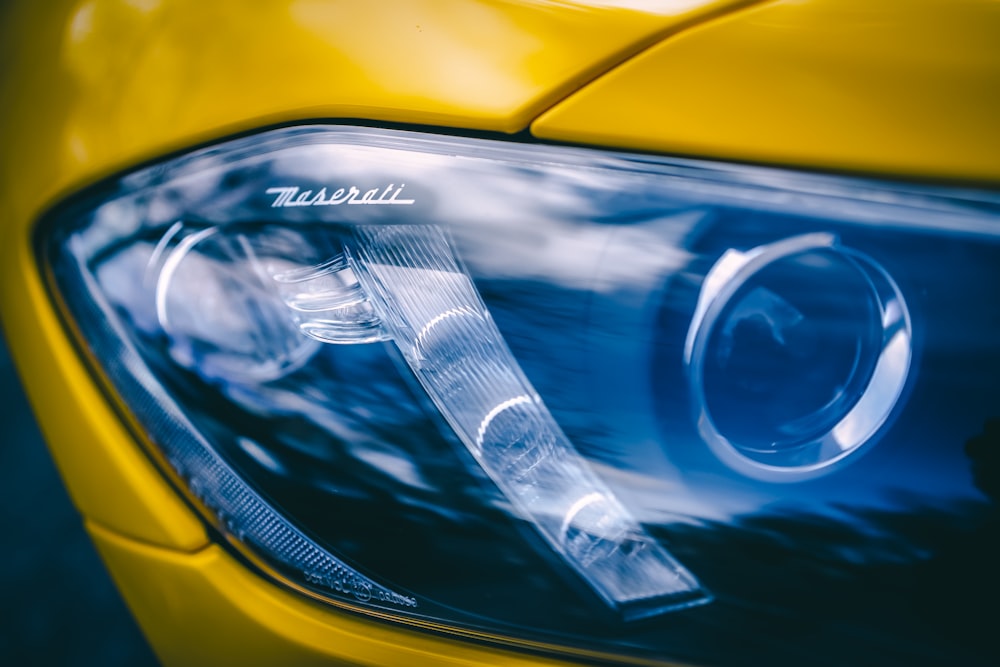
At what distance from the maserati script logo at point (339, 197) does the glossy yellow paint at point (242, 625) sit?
1.31 feet

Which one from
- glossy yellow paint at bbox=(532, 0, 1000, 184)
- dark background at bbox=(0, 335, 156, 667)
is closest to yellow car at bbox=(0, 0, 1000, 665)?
glossy yellow paint at bbox=(532, 0, 1000, 184)

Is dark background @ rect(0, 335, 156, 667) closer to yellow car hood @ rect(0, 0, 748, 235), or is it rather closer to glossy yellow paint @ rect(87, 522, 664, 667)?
glossy yellow paint @ rect(87, 522, 664, 667)

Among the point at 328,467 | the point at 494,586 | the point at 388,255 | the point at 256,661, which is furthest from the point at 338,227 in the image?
the point at 256,661

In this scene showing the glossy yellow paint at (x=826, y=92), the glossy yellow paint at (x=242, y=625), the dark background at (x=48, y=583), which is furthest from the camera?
the dark background at (x=48, y=583)

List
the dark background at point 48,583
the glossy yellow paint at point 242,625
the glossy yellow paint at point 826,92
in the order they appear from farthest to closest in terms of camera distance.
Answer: the dark background at point 48,583, the glossy yellow paint at point 242,625, the glossy yellow paint at point 826,92

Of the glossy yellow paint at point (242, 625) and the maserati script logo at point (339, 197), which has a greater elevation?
the maserati script logo at point (339, 197)

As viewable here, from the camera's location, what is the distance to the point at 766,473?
0.62 meters

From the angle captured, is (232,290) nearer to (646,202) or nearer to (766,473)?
(646,202)

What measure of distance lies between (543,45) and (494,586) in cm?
52

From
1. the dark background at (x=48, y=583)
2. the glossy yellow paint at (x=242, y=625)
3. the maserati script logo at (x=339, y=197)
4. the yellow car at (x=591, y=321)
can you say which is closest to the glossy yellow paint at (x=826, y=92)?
the yellow car at (x=591, y=321)

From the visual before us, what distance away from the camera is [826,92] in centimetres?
61

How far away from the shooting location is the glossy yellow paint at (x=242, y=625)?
2.37 feet

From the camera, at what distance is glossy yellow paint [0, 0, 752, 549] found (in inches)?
25.9

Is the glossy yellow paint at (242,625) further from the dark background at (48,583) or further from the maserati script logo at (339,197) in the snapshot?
the dark background at (48,583)
